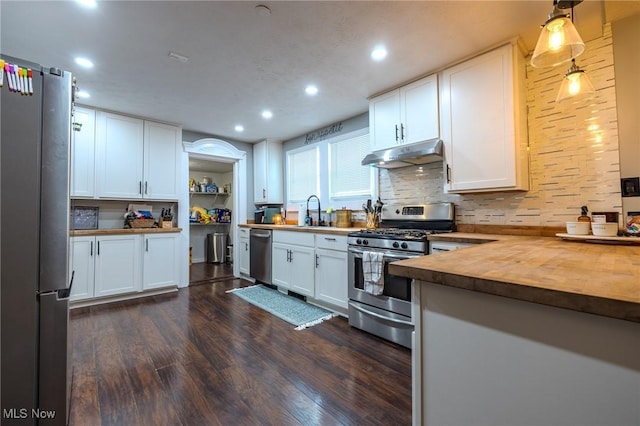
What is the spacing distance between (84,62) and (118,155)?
1.47 m

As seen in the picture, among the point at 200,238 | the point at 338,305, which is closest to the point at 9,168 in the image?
the point at 338,305

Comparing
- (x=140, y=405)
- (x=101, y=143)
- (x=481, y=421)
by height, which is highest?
(x=101, y=143)

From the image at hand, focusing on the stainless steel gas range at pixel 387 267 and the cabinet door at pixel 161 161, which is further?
the cabinet door at pixel 161 161

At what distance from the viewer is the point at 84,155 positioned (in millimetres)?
3354

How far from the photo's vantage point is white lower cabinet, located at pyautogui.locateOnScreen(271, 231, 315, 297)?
10.7 feet

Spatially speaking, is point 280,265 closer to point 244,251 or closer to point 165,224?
point 244,251

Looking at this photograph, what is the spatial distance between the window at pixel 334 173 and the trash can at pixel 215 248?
7.98 ft

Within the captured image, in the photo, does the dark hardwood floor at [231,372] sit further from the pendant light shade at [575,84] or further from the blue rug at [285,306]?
the pendant light shade at [575,84]

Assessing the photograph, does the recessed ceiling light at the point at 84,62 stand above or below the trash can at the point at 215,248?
above

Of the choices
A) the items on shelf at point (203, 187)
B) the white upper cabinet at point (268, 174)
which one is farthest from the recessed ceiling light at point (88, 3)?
the items on shelf at point (203, 187)

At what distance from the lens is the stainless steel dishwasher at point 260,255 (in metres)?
3.98

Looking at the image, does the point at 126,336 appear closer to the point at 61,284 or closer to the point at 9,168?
the point at 61,284

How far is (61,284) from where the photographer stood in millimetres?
1266

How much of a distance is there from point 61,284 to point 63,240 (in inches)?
8.0
